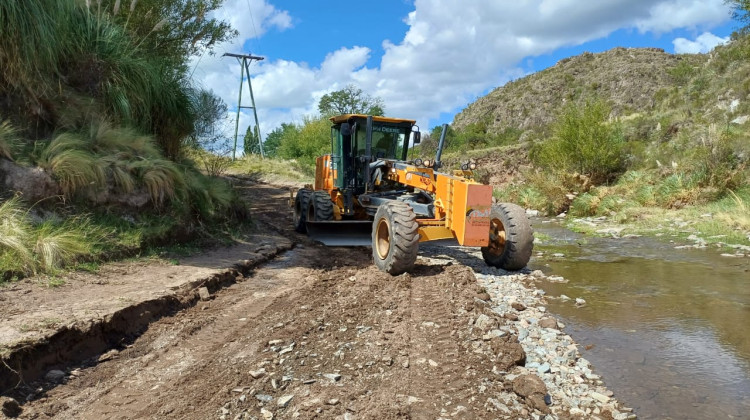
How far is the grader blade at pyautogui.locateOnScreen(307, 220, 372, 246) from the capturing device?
10633 mm

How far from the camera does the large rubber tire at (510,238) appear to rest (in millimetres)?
8258

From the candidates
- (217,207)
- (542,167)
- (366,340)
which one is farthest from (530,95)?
(366,340)

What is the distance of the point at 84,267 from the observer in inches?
267

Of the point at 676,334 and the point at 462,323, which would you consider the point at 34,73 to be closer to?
the point at 462,323

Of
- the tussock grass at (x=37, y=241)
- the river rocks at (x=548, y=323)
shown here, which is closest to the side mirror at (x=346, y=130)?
the tussock grass at (x=37, y=241)

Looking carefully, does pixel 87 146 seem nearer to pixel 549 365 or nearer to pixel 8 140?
pixel 8 140

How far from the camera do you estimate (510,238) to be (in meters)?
8.30

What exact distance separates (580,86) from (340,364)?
69.6m

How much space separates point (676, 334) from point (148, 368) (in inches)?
204

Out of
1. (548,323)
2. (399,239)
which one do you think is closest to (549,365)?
(548,323)

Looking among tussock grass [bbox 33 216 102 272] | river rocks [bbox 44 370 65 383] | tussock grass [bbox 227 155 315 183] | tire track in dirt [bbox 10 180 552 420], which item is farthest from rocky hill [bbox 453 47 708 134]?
river rocks [bbox 44 370 65 383]

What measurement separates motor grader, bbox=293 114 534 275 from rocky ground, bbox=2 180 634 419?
108cm

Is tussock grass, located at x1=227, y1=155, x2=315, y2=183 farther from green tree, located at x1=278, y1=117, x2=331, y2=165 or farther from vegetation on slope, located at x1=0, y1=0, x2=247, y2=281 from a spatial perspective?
vegetation on slope, located at x1=0, y1=0, x2=247, y2=281

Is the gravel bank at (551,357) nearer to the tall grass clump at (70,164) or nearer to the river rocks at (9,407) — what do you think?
the river rocks at (9,407)
